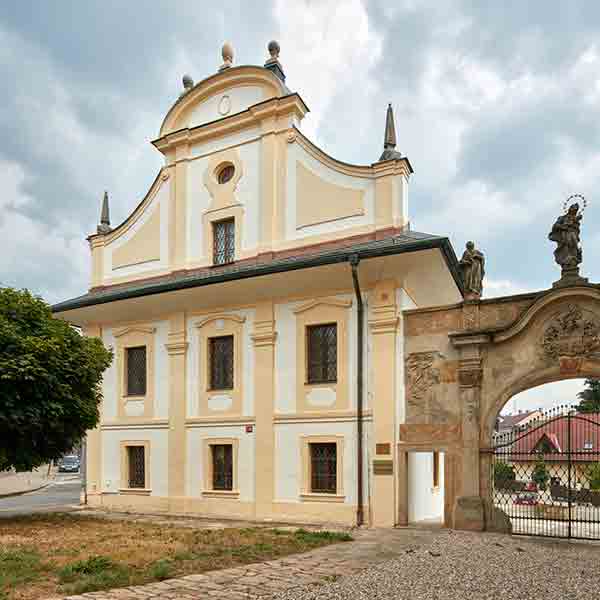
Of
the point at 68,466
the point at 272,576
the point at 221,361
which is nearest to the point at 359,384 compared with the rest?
the point at 221,361

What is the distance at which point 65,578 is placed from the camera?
8.35m

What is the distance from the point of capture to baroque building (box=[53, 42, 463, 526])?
595 inches

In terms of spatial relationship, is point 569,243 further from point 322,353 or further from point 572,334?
point 322,353

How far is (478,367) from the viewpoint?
13.8 m

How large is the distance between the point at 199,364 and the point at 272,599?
10.7 meters

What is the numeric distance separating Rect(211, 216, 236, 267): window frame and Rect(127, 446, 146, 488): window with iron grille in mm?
5621

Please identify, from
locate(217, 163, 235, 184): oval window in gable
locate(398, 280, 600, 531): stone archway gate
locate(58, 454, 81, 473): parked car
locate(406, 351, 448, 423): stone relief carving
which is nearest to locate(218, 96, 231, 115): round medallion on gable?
locate(217, 163, 235, 184): oval window in gable

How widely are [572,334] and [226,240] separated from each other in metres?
9.14

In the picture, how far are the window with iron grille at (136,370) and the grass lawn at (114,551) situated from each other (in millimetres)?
4602

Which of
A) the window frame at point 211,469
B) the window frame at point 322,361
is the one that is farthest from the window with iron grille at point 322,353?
the window frame at point 211,469

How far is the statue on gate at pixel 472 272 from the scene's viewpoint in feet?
46.4

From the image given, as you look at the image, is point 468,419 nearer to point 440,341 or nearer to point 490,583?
point 440,341

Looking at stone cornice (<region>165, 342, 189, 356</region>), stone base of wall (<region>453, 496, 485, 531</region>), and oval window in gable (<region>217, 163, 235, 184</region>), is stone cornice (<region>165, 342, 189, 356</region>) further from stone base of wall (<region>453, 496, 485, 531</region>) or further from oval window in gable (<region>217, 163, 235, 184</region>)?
stone base of wall (<region>453, 496, 485, 531</region>)

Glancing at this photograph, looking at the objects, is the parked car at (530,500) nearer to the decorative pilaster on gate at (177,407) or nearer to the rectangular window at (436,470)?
the rectangular window at (436,470)
